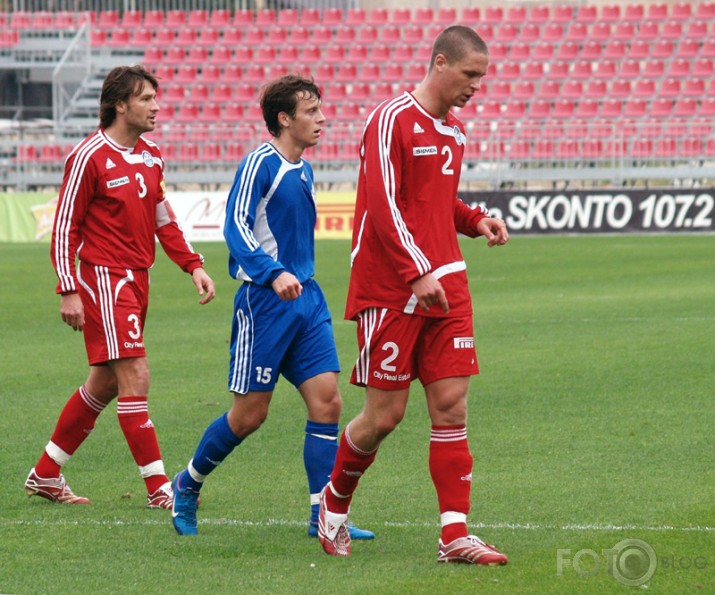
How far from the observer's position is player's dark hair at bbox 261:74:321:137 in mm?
5688

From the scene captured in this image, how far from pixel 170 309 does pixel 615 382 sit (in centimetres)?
732

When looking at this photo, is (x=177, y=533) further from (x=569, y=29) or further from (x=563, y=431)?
(x=569, y=29)

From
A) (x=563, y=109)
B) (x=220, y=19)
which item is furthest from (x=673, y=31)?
(x=220, y=19)

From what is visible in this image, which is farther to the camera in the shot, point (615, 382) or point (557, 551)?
point (615, 382)

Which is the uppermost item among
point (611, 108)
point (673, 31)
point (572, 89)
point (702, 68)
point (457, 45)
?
point (457, 45)

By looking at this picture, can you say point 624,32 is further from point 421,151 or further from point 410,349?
point 410,349

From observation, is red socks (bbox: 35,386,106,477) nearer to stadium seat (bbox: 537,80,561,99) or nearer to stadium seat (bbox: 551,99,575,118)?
stadium seat (bbox: 551,99,575,118)

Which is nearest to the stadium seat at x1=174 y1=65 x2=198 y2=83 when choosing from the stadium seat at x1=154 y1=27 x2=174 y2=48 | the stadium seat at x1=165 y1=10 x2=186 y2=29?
the stadium seat at x1=154 y1=27 x2=174 y2=48

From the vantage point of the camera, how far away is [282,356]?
18.4 feet

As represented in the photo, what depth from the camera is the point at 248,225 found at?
556 centimetres

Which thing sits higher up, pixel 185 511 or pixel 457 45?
pixel 457 45

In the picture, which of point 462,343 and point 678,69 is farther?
point 678,69

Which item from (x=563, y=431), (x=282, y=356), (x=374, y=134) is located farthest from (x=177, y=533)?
(x=563, y=431)

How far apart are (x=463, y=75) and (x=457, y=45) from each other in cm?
11
